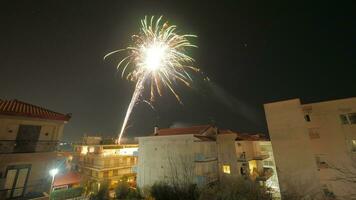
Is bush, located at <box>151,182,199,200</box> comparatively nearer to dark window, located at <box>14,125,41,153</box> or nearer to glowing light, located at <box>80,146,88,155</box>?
dark window, located at <box>14,125,41,153</box>

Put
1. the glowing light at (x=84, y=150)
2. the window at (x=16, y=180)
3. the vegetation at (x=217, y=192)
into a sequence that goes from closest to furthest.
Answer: the window at (x=16, y=180) < the vegetation at (x=217, y=192) < the glowing light at (x=84, y=150)

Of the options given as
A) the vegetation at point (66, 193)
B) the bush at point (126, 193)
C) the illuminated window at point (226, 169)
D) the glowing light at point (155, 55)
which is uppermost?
the glowing light at point (155, 55)

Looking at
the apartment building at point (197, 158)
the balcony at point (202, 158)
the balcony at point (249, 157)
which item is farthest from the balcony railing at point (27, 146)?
the balcony at point (249, 157)

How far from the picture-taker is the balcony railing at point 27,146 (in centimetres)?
1437

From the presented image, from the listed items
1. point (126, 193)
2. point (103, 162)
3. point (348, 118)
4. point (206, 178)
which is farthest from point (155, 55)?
point (348, 118)

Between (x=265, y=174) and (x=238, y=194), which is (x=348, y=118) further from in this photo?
(x=238, y=194)

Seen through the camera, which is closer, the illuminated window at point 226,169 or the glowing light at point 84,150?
the illuminated window at point 226,169

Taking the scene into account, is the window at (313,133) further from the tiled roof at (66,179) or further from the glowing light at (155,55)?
→ the tiled roof at (66,179)

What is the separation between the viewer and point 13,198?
14.0 meters

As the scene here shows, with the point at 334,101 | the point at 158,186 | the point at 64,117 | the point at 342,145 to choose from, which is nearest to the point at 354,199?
the point at 342,145

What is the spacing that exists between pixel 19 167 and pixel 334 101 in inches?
1503

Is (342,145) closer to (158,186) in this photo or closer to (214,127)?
(214,127)

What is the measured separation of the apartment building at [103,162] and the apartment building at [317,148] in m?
27.2

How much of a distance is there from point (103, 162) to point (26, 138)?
21880 mm
